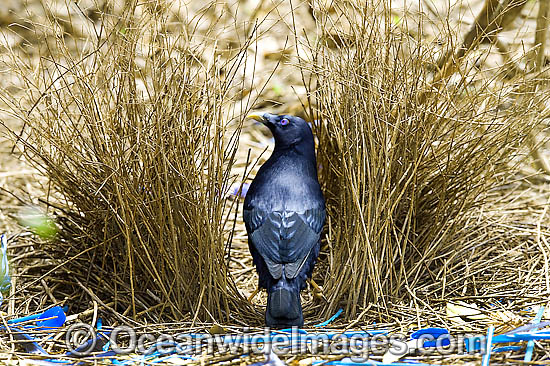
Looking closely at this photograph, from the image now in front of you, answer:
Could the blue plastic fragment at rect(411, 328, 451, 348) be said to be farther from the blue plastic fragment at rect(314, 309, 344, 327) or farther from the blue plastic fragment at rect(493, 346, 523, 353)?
the blue plastic fragment at rect(314, 309, 344, 327)

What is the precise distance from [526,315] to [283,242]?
0.99 meters

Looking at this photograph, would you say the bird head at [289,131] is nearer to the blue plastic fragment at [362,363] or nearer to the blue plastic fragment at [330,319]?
the blue plastic fragment at [330,319]

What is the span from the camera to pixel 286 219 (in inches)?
97.3

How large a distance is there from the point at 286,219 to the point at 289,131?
0.40 meters

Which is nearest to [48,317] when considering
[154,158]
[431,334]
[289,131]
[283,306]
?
[154,158]

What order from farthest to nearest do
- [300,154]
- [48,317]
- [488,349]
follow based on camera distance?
1. [300,154]
2. [48,317]
3. [488,349]

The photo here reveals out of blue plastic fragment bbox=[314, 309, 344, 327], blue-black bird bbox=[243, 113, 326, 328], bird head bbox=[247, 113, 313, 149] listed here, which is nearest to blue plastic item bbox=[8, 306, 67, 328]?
blue-black bird bbox=[243, 113, 326, 328]

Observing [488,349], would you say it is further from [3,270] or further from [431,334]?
[3,270]

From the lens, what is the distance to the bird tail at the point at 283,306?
2.34 m

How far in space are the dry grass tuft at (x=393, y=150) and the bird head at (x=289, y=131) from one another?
4.2 inches

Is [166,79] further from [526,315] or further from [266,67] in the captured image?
[266,67]

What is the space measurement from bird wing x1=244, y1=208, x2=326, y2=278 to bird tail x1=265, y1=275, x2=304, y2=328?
41 millimetres

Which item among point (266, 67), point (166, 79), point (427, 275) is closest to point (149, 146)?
point (166, 79)

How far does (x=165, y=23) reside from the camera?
239 cm
